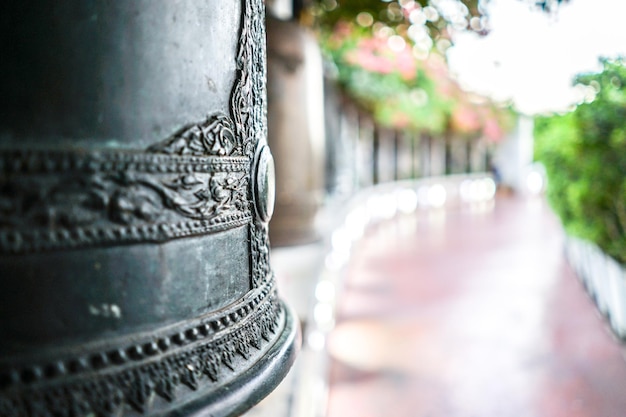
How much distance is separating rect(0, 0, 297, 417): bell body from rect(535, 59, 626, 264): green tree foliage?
7.73 feet

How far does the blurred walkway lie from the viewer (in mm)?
3002

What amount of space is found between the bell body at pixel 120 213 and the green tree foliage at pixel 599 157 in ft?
7.73

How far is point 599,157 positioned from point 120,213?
13.3ft

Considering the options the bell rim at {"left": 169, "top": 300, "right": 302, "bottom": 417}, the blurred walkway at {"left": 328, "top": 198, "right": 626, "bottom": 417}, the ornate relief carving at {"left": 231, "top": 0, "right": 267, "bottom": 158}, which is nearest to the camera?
the bell rim at {"left": 169, "top": 300, "right": 302, "bottom": 417}

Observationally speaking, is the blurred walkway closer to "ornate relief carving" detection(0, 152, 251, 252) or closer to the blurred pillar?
the blurred pillar

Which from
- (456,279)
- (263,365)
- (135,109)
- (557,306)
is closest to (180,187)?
(135,109)

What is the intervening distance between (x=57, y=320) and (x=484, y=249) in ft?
25.9

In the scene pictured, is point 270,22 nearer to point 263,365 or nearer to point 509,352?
point 263,365

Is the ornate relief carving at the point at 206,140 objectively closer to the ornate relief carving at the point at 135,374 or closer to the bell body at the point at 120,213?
the bell body at the point at 120,213

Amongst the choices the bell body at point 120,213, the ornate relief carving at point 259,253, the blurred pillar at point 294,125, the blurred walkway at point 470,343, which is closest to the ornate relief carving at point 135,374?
the bell body at point 120,213

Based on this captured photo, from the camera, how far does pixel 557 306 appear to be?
4.98 meters

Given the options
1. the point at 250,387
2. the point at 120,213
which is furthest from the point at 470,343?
the point at 120,213

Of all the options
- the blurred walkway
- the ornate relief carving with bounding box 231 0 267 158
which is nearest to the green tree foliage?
the blurred walkway

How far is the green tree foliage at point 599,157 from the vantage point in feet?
10.7
